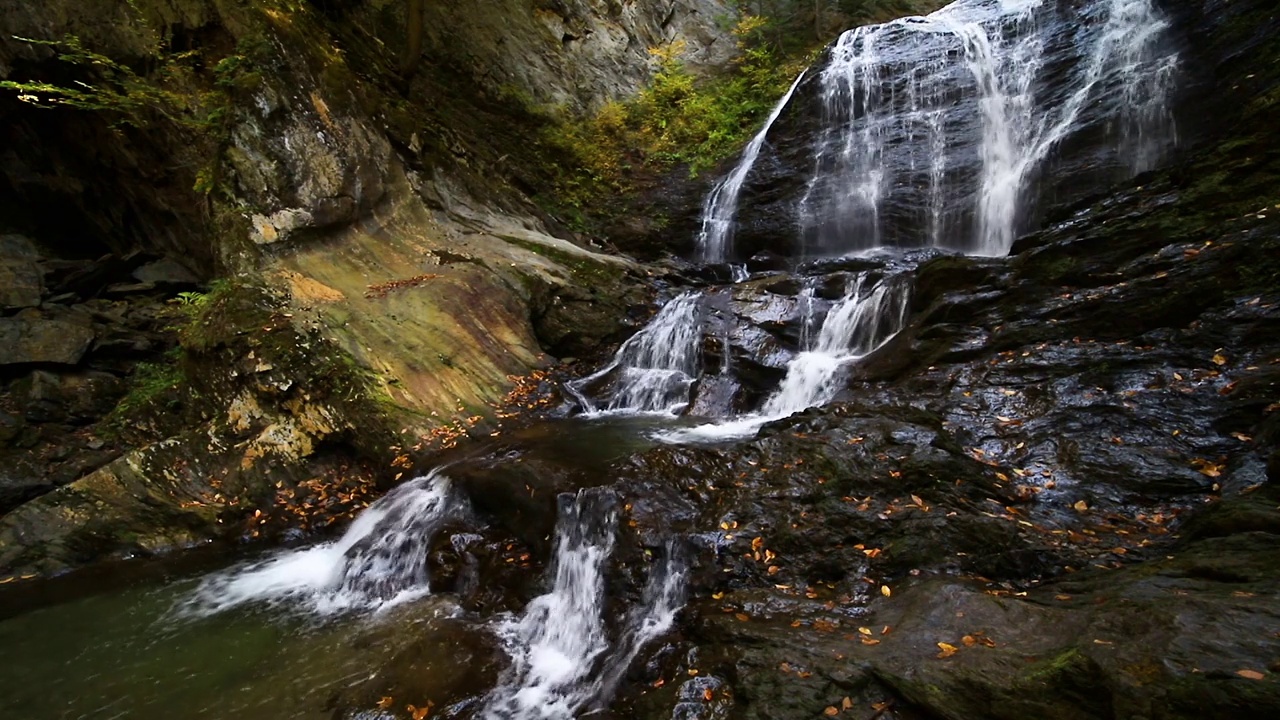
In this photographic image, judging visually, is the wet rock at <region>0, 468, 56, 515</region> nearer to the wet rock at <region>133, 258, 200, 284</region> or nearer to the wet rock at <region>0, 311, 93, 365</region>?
the wet rock at <region>0, 311, 93, 365</region>

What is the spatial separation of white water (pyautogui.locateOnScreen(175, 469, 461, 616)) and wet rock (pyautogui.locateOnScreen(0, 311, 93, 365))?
5453 mm

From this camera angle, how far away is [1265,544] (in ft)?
9.68

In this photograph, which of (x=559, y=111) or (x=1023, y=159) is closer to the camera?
(x=1023, y=159)

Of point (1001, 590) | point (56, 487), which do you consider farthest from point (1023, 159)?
point (56, 487)

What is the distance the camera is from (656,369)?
9.09 meters

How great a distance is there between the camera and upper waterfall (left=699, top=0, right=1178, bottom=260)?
999cm

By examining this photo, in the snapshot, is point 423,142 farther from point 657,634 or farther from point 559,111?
point 657,634

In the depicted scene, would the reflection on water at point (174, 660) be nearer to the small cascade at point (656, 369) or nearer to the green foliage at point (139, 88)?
the small cascade at point (656, 369)

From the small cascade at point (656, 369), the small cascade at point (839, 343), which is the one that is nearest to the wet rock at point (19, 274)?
the small cascade at point (656, 369)

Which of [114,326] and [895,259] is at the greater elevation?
[895,259]

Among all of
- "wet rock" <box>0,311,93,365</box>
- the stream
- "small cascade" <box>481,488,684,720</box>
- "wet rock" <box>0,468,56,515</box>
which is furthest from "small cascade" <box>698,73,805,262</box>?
"wet rock" <box>0,468,56,515</box>

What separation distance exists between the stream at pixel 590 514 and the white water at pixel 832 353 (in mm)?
34

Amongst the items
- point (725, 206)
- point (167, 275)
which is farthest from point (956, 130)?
point (167, 275)

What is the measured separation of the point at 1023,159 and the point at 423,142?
10989 millimetres
